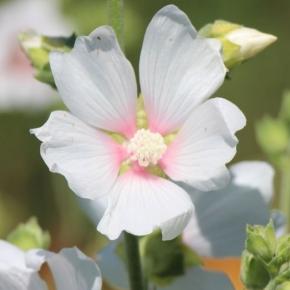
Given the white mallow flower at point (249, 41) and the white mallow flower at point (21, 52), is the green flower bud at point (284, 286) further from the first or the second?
the white mallow flower at point (21, 52)

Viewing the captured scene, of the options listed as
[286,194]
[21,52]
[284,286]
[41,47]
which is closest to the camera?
[284,286]

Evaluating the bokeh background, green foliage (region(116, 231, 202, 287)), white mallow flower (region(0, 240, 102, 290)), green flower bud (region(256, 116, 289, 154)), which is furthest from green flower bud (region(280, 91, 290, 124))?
the bokeh background

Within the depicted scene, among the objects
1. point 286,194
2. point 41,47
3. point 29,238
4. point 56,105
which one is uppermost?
point 41,47

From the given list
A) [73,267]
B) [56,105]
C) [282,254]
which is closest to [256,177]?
[282,254]

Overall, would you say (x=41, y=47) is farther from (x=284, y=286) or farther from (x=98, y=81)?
(x=284, y=286)

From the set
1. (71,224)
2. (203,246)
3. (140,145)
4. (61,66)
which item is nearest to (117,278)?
(203,246)

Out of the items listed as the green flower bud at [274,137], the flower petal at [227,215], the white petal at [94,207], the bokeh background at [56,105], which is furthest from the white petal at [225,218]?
the bokeh background at [56,105]
